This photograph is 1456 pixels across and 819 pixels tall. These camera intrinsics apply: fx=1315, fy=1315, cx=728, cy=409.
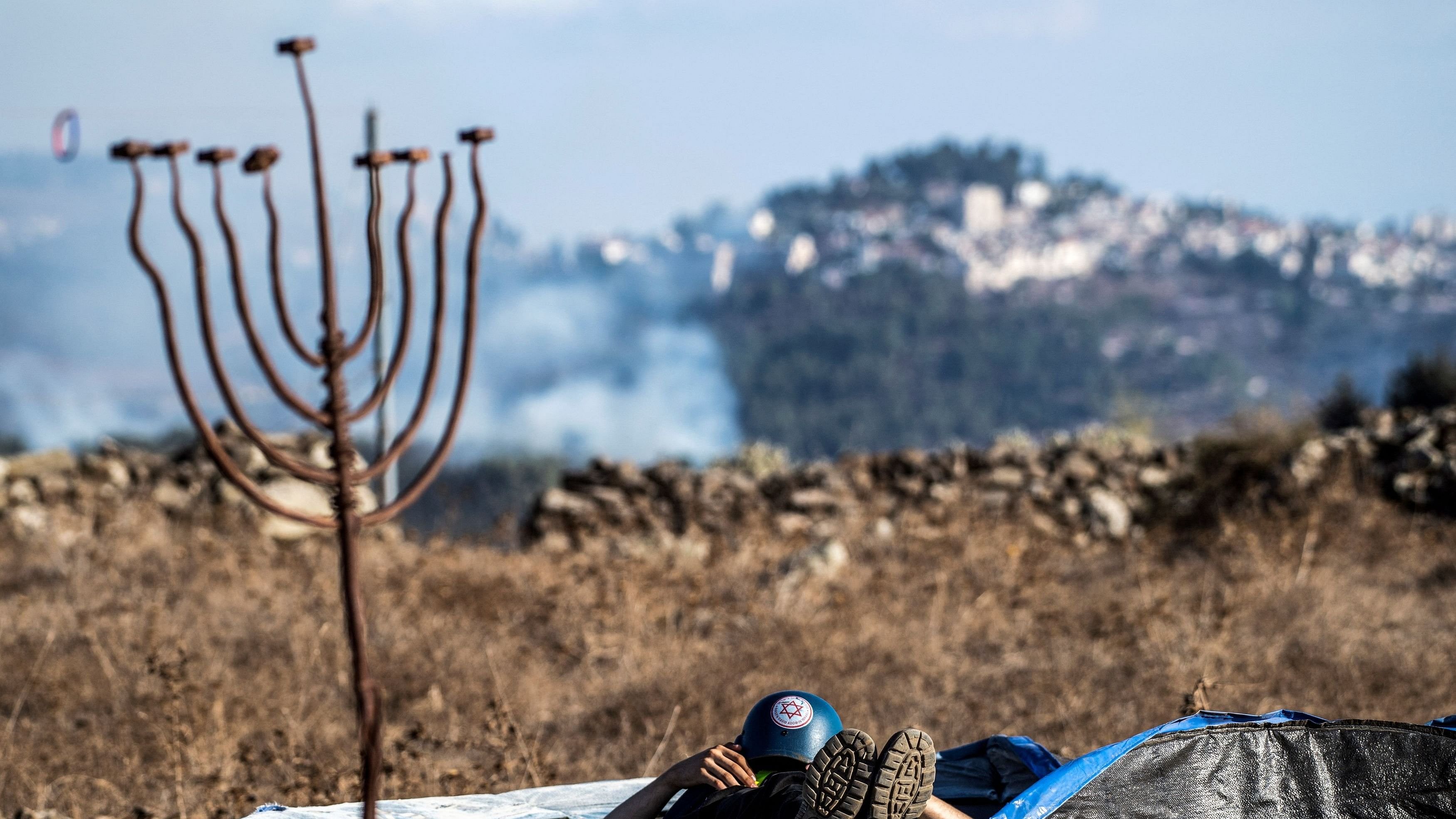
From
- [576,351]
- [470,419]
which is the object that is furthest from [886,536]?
[576,351]

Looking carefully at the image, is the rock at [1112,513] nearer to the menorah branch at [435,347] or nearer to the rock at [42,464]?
the rock at [42,464]

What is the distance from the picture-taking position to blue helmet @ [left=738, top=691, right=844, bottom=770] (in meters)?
3.57

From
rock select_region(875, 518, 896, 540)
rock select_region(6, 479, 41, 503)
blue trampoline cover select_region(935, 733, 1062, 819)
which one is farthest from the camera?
rock select_region(6, 479, 41, 503)

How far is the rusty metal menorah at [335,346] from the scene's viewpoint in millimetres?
1709

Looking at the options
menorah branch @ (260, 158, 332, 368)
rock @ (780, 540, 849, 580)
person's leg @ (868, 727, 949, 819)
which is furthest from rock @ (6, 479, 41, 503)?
menorah branch @ (260, 158, 332, 368)

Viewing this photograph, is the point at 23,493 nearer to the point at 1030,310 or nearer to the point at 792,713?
the point at 792,713

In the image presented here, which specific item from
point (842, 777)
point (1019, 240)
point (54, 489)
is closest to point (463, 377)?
point (842, 777)

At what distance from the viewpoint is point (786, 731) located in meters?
3.59

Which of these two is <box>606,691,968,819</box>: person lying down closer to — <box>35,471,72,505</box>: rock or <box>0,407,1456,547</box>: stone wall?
<box>0,407,1456,547</box>: stone wall

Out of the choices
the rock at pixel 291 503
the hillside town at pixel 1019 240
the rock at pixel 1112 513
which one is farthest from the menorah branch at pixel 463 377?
the hillside town at pixel 1019 240

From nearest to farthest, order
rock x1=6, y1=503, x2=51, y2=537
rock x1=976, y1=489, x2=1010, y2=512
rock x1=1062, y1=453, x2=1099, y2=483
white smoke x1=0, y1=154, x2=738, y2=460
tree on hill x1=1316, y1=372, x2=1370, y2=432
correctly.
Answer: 1. rock x1=6, y1=503, x2=51, y2=537
2. rock x1=976, y1=489, x2=1010, y2=512
3. rock x1=1062, y1=453, x2=1099, y2=483
4. tree on hill x1=1316, y1=372, x2=1370, y2=432
5. white smoke x1=0, y1=154, x2=738, y2=460

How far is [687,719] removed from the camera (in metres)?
6.21

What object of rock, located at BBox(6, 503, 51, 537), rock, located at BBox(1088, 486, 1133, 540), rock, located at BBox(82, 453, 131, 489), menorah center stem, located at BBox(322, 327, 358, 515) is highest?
menorah center stem, located at BBox(322, 327, 358, 515)

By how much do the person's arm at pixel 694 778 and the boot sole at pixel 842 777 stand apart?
29.4 inches
